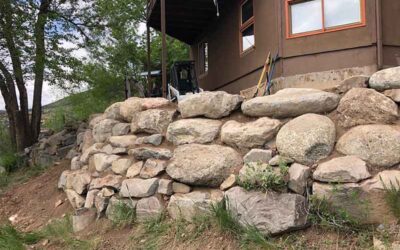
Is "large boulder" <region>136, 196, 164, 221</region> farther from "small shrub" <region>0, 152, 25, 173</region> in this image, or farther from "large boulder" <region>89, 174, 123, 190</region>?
"small shrub" <region>0, 152, 25, 173</region>

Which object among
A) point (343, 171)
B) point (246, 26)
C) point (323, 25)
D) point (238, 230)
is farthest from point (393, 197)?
point (246, 26)

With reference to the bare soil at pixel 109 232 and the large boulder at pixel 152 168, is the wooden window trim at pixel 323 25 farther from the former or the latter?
the bare soil at pixel 109 232

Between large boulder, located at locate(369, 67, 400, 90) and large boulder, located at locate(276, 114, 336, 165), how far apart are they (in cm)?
66

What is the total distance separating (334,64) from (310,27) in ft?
3.36

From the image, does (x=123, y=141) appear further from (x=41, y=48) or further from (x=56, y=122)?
(x=56, y=122)

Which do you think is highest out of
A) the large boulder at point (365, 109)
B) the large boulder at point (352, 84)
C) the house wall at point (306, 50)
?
the house wall at point (306, 50)

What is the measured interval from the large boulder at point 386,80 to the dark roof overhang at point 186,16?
8.97m

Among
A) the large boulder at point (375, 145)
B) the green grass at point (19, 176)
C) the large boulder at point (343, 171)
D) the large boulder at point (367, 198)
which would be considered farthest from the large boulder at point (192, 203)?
the green grass at point (19, 176)

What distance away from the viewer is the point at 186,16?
48.5ft

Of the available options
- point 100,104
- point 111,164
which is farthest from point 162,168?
point 100,104

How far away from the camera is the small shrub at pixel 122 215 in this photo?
5270mm

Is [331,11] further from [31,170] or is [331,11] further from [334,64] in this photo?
[31,170]

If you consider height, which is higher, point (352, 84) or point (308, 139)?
point (352, 84)

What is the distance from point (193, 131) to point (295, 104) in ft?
4.59
